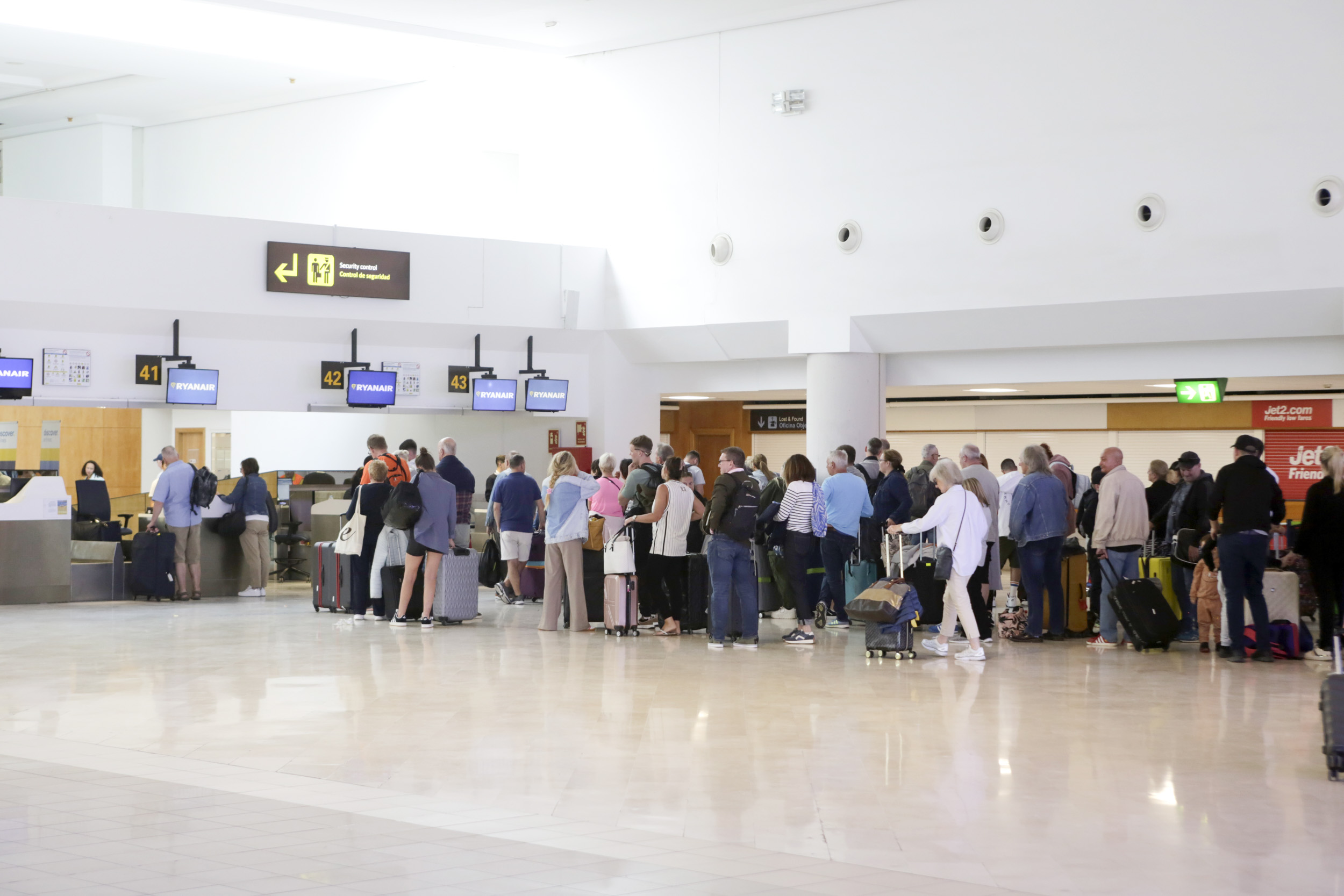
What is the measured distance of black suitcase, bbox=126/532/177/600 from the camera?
591 inches

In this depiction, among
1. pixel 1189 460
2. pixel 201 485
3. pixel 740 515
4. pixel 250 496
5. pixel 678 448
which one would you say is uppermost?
pixel 678 448

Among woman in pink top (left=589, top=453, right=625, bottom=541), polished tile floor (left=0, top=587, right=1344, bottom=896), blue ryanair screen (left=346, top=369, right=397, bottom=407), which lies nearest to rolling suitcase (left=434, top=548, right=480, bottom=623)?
woman in pink top (left=589, top=453, right=625, bottom=541)

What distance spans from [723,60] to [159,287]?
6557mm

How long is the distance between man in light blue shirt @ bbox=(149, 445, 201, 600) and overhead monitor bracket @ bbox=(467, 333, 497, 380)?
11.7ft

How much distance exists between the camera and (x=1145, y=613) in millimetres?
10531

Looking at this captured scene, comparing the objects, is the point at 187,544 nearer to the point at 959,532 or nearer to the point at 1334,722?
the point at 959,532

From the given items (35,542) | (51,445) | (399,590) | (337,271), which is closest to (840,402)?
(399,590)

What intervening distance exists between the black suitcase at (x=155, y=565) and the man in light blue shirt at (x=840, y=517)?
7.18m

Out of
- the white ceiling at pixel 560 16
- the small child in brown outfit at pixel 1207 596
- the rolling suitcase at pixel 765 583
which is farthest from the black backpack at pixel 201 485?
the small child in brown outfit at pixel 1207 596

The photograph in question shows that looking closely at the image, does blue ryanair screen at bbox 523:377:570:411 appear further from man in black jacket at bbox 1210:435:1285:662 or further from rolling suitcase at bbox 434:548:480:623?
man in black jacket at bbox 1210:435:1285:662

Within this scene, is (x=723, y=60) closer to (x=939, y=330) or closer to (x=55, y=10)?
(x=939, y=330)

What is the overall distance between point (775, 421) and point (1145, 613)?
1101 centimetres

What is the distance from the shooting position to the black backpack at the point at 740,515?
10.5 meters

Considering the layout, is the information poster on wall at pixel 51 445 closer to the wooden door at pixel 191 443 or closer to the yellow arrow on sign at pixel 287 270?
the wooden door at pixel 191 443
